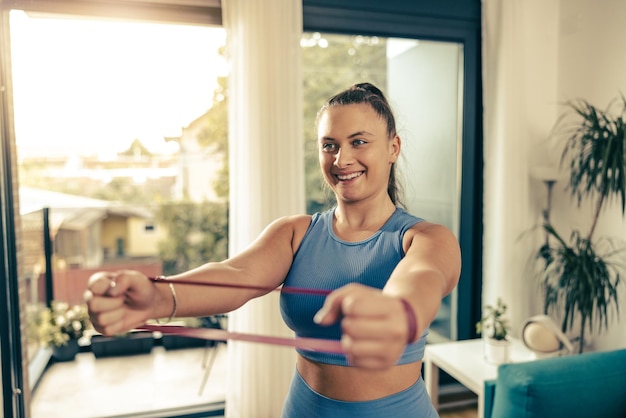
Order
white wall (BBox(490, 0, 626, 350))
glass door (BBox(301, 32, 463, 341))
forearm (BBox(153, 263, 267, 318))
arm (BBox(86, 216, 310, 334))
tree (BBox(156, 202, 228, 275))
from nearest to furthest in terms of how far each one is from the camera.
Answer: arm (BBox(86, 216, 310, 334)) < forearm (BBox(153, 263, 267, 318)) < white wall (BBox(490, 0, 626, 350)) < glass door (BBox(301, 32, 463, 341)) < tree (BBox(156, 202, 228, 275))

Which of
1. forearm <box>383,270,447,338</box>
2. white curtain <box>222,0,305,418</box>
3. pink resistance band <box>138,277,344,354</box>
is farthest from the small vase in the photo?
forearm <box>383,270,447,338</box>

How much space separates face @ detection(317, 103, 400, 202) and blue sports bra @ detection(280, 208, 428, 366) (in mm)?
89

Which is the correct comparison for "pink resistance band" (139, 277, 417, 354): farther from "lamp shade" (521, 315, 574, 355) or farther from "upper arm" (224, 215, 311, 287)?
"lamp shade" (521, 315, 574, 355)

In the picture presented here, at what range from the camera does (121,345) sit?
385 cm

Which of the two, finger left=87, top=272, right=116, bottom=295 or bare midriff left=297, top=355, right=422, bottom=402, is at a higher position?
finger left=87, top=272, right=116, bottom=295

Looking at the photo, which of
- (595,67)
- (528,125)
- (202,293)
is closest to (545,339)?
(528,125)

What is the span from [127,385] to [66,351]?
69 centimetres

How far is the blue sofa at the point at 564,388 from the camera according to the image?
1679 millimetres

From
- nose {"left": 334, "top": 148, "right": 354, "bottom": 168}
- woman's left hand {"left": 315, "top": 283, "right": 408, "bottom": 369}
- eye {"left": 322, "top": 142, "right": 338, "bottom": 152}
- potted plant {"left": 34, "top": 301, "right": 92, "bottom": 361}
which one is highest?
eye {"left": 322, "top": 142, "right": 338, "bottom": 152}

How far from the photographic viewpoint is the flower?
367cm

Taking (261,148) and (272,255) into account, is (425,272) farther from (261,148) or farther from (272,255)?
(261,148)

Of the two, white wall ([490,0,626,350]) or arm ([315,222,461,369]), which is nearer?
arm ([315,222,461,369])

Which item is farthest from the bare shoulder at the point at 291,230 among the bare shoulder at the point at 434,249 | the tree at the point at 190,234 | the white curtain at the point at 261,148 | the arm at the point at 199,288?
the tree at the point at 190,234

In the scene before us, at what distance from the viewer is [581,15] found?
2787 mm
